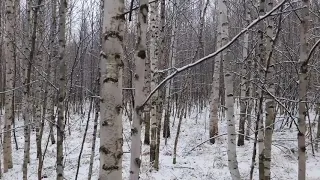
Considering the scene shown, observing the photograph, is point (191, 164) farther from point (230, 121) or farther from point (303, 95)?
point (303, 95)

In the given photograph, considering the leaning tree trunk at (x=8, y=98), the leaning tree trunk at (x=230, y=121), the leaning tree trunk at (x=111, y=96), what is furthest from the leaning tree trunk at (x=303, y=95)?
the leaning tree trunk at (x=8, y=98)

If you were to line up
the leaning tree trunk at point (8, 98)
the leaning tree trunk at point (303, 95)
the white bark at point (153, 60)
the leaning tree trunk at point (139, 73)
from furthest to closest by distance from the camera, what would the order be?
the leaning tree trunk at point (8, 98) < the white bark at point (153, 60) < the leaning tree trunk at point (303, 95) < the leaning tree trunk at point (139, 73)

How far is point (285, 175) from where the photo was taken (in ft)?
28.2

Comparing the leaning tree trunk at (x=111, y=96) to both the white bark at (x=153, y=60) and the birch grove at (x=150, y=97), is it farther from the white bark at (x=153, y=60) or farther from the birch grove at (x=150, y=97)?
the white bark at (x=153, y=60)

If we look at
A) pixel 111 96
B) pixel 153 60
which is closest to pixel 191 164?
pixel 153 60

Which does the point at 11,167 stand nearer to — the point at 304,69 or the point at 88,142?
the point at 88,142

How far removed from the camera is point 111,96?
1928 mm

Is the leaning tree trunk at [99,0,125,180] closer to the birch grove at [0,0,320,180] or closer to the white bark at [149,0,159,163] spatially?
the birch grove at [0,0,320,180]

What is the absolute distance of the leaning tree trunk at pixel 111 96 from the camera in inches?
75.7

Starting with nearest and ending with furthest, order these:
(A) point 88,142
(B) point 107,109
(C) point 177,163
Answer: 1. (B) point 107,109
2. (C) point 177,163
3. (A) point 88,142

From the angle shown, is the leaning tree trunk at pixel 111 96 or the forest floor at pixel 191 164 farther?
the forest floor at pixel 191 164

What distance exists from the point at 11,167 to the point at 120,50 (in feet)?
29.6

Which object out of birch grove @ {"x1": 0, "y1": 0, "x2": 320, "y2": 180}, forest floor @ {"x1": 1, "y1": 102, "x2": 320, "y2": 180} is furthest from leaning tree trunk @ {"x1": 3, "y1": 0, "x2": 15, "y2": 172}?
forest floor @ {"x1": 1, "y1": 102, "x2": 320, "y2": 180}

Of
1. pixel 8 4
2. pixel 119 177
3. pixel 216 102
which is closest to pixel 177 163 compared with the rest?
pixel 216 102
